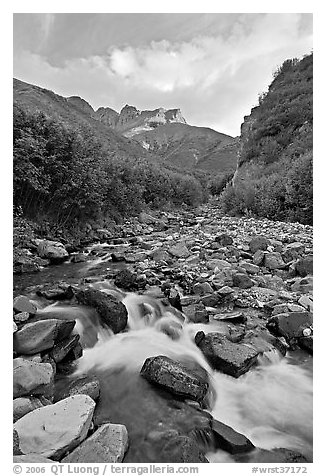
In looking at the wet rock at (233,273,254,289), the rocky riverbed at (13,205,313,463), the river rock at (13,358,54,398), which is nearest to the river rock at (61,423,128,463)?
the rocky riverbed at (13,205,313,463)

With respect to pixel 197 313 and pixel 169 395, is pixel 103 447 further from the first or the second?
pixel 197 313

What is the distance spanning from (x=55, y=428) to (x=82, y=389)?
0.95m

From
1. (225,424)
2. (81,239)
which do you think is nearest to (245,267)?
(225,424)

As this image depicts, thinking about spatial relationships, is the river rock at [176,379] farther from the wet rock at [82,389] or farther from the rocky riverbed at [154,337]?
the wet rock at [82,389]

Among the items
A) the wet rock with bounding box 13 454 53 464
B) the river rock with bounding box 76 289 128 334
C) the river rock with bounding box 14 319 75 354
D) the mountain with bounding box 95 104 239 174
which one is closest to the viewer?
the wet rock with bounding box 13 454 53 464

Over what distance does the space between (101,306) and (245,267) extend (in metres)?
3.92

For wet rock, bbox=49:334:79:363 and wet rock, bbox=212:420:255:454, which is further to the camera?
wet rock, bbox=49:334:79:363

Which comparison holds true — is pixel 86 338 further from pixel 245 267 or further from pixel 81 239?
pixel 81 239

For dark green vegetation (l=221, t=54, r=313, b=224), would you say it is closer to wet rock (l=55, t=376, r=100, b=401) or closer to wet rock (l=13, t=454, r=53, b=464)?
wet rock (l=55, t=376, r=100, b=401)

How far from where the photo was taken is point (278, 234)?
10.6m

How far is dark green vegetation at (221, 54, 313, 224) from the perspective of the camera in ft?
45.0

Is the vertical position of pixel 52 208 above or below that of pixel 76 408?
above

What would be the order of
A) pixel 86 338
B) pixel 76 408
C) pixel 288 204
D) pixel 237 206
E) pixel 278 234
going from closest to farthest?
1. pixel 76 408
2. pixel 86 338
3. pixel 278 234
4. pixel 288 204
5. pixel 237 206

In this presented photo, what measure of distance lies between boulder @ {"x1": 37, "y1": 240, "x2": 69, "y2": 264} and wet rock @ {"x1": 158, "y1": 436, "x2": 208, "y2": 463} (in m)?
7.02
